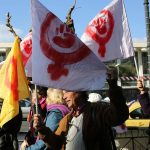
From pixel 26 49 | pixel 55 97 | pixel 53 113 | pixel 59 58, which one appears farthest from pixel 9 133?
pixel 59 58

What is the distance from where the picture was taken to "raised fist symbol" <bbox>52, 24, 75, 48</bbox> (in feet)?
14.6

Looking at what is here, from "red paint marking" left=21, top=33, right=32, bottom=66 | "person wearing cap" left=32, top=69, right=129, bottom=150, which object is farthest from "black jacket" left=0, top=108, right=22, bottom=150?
"person wearing cap" left=32, top=69, right=129, bottom=150

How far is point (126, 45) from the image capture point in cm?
554

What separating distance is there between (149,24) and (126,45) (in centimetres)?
390

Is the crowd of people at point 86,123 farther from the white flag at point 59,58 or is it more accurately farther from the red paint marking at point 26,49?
the red paint marking at point 26,49

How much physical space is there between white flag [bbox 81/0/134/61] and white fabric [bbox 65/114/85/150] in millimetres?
1527

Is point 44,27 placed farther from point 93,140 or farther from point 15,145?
point 15,145

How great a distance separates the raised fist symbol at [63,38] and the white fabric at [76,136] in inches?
26.5

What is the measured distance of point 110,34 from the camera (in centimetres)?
579

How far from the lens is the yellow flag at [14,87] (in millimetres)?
4977

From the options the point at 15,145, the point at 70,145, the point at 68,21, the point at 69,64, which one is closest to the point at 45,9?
the point at 69,64

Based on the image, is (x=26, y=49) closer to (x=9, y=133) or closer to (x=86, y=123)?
(x=9, y=133)

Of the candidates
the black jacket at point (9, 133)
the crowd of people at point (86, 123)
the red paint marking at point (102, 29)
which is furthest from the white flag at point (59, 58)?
the black jacket at point (9, 133)

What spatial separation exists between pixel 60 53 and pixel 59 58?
5 cm
